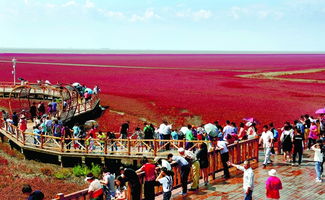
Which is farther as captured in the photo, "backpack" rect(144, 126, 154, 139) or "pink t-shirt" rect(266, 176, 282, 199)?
"backpack" rect(144, 126, 154, 139)

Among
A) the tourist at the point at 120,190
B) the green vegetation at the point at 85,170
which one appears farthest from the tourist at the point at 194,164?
the green vegetation at the point at 85,170

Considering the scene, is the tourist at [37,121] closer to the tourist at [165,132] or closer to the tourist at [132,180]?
the tourist at [165,132]

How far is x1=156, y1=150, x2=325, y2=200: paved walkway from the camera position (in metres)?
10.3

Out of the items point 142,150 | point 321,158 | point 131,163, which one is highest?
point 321,158

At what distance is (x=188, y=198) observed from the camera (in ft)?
33.6

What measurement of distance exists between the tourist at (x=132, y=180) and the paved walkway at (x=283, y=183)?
1821mm

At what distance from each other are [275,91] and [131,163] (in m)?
35.4

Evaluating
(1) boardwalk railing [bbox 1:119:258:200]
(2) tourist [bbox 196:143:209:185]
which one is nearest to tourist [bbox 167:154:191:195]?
(2) tourist [bbox 196:143:209:185]

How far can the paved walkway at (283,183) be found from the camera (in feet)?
33.9

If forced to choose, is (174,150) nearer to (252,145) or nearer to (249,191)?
(252,145)

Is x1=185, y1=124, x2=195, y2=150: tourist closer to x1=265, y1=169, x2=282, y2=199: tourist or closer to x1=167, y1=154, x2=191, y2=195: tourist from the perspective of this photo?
x1=167, y1=154, x2=191, y2=195: tourist

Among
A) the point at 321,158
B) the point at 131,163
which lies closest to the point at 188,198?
the point at 321,158

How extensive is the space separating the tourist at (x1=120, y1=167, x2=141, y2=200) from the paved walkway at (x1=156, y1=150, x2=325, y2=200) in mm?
1821

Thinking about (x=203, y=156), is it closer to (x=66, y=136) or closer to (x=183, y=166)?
(x=183, y=166)
